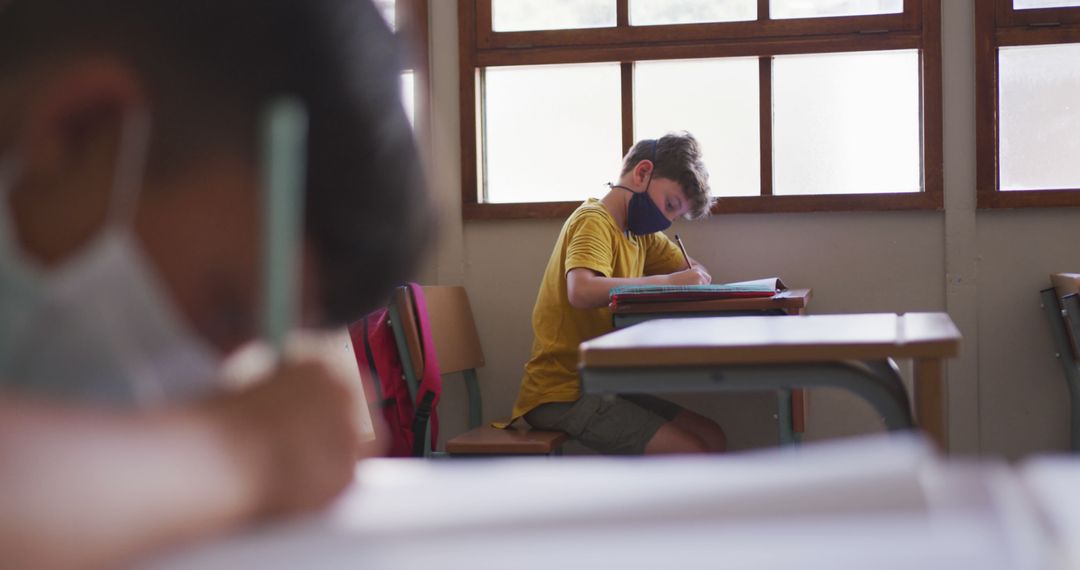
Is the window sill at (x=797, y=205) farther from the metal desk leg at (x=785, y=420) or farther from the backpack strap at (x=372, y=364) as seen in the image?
the backpack strap at (x=372, y=364)

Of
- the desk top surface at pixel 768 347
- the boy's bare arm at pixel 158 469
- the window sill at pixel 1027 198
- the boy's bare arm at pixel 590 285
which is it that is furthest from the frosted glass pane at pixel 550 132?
the boy's bare arm at pixel 158 469

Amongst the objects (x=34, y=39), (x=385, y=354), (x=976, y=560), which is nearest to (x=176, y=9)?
(x=34, y=39)

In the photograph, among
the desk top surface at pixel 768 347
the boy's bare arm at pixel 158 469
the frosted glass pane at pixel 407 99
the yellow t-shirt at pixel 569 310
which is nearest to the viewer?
the boy's bare arm at pixel 158 469

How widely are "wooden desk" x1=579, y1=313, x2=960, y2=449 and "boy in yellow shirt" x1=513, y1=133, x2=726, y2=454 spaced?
1160 mm

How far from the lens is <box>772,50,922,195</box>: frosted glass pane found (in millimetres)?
3361

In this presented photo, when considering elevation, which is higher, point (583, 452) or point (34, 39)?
point (34, 39)

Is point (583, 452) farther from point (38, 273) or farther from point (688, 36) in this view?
point (38, 273)

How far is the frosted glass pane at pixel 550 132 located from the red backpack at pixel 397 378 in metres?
0.95

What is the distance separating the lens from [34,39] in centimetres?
40

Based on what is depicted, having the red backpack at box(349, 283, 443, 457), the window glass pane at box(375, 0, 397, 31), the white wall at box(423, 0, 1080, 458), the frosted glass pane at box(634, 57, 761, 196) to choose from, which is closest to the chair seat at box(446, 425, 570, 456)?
the red backpack at box(349, 283, 443, 457)

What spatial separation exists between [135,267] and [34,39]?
3.8 inches

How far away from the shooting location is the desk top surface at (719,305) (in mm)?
2674

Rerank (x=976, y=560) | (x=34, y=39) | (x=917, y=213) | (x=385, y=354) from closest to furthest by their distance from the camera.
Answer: (x=976, y=560) < (x=34, y=39) < (x=385, y=354) < (x=917, y=213)

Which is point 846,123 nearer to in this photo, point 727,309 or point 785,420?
point 727,309
